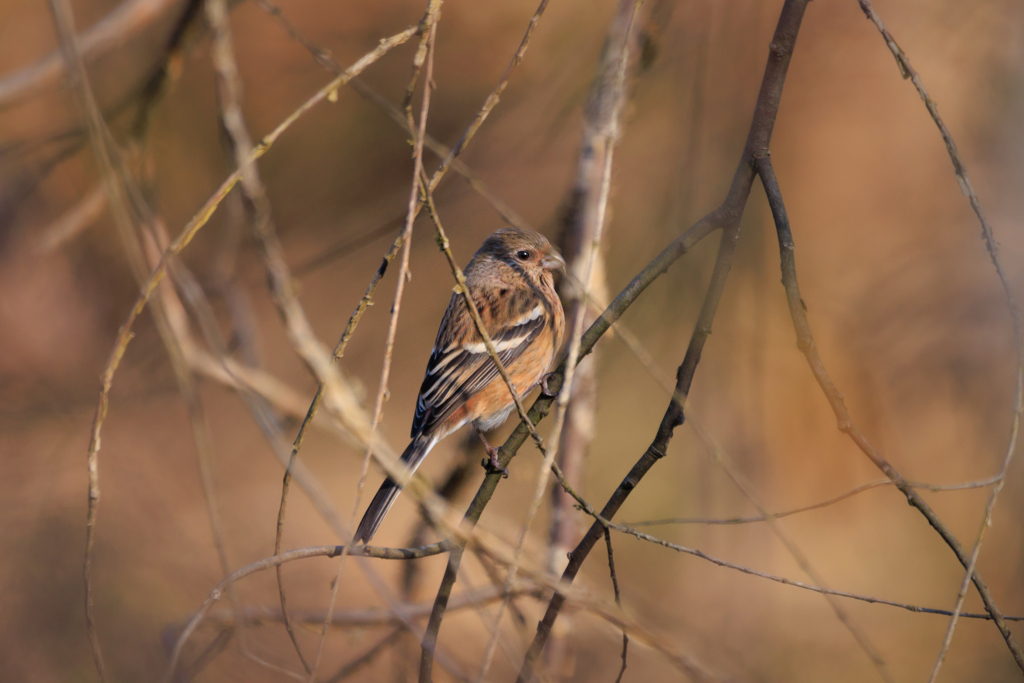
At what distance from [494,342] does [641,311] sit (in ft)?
5.71

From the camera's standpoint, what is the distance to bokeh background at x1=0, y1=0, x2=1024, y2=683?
17.1 feet

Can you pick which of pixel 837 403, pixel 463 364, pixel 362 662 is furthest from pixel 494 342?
pixel 837 403

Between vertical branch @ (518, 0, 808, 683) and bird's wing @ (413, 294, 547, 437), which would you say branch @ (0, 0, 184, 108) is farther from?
bird's wing @ (413, 294, 547, 437)

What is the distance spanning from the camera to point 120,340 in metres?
1.69

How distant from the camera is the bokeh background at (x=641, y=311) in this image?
5215 millimetres

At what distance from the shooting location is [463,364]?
432cm

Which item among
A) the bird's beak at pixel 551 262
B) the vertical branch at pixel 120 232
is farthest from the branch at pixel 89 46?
the bird's beak at pixel 551 262

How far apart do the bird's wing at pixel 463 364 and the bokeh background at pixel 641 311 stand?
3.82 feet

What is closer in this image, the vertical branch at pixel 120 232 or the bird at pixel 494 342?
the vertical branch at pixel 120 232

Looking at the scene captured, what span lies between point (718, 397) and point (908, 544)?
7.61ft

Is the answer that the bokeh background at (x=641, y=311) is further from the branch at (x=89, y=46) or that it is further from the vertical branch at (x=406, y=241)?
the vertical branch at (x=406, y=241)

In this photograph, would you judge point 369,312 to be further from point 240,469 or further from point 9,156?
point 9,156

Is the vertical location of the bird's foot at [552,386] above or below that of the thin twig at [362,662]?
above

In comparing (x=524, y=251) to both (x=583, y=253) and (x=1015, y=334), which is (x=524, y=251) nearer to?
(x=583, y=253)
